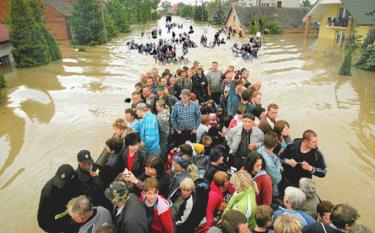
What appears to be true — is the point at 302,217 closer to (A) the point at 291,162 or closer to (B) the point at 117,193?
(A) the point at 291,162

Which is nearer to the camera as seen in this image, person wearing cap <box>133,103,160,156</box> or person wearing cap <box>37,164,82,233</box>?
person wearing cap <box>37,164,82,233</box>

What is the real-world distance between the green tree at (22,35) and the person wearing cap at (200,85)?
15658 mm

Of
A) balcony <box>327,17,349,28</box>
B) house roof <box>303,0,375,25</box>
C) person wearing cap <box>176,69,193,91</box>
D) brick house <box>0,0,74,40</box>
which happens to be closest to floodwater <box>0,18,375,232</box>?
person wearing cap <box>176,69,193,91</box>

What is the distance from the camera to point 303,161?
415 cm

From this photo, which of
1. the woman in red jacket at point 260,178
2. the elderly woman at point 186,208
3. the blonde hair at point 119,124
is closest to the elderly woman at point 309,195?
the woman in red jacket at point 260,178

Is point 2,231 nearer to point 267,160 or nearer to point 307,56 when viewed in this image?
point 267,160

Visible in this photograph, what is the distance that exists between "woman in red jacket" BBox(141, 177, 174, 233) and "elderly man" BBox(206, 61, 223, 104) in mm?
6049

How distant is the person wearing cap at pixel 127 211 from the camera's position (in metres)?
2.80

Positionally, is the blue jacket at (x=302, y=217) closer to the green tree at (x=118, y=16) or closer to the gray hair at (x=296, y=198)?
the gray hair at (x=296, y=198)

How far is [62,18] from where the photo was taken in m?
34.0

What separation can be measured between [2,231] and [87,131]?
470 cm

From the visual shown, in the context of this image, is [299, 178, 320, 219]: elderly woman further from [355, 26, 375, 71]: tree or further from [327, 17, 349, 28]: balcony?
[327, 17, 349, 28]: balcony

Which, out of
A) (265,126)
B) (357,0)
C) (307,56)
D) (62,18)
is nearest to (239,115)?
(265,126)

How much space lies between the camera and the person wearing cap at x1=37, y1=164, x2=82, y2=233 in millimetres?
3334
